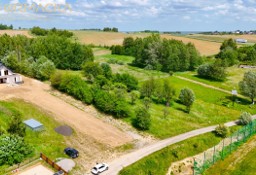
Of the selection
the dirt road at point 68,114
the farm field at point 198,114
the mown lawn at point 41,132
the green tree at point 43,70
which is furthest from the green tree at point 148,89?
the green tree at point 43,70

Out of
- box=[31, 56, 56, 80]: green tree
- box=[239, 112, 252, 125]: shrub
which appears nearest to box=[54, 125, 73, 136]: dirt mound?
box=[31, 56, 56, 80]: green tree

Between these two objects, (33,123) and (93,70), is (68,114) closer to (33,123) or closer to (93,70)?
(33,123)

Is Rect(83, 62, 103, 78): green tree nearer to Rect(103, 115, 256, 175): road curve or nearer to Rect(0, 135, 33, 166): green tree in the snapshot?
Rect(103, 115, 256, 175): road curve

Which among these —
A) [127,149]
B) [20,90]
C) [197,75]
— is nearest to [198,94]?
[197,75]

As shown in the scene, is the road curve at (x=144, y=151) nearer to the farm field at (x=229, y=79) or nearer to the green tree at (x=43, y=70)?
the farm field at (x=229, y=79)

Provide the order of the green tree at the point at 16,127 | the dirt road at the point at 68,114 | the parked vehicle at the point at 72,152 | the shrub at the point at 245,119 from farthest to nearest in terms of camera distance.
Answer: the shrub at the point at 245,119, the dirt road at the point at 68,114, the green tree at the point at 16,127, the parked vehicle at the point at 72,152

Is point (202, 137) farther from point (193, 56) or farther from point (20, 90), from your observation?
point (193, 56)
